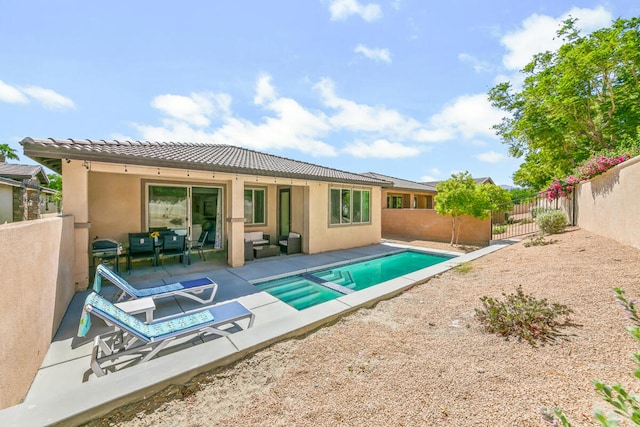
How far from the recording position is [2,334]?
97.5 inches

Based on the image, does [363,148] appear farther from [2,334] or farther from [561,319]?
[2,334]

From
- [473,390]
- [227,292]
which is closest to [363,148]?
[227,292]

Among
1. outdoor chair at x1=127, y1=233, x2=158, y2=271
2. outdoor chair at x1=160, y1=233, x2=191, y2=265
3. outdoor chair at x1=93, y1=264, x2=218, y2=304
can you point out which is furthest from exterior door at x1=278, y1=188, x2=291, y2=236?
outdoor chair at x1=93, y1=264, x2=218, y2=304

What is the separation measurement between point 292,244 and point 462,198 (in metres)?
8.34

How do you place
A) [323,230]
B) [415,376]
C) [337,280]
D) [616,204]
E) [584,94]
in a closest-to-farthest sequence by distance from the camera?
1. [415,376]
2. [616,204]
3. [337,280]
4. [323,230]
5. [584,94]

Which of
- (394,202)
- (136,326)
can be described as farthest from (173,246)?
(394,202)

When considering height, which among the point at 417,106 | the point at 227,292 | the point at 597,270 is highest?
the point at 417,106

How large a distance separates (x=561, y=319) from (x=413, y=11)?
9.44 m

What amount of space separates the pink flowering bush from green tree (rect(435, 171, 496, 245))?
2.93 m

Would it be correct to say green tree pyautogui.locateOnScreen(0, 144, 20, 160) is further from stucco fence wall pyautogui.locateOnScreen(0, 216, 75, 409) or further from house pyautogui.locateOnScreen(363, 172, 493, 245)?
house pyautogui.locateOnScreen(363, 172, 493, 245)

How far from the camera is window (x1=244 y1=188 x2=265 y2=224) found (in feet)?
38.4

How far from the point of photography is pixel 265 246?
1088 centimetres

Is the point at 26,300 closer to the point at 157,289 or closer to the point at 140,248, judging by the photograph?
the point at 157,289

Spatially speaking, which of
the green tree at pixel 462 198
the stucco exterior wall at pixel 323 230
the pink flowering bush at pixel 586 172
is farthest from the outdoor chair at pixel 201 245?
the pink flowering bush at pixel 586 172
